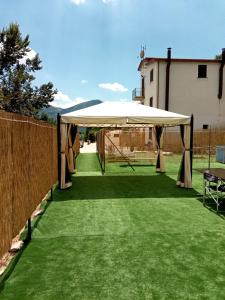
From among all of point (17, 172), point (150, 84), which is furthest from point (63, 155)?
point (150, 84)

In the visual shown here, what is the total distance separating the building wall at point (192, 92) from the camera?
80.3ft

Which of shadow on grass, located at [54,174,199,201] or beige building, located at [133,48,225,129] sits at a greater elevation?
beige building, located at [133,48,225,129]

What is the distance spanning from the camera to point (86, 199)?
8.26 meters

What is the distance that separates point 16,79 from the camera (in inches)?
1213

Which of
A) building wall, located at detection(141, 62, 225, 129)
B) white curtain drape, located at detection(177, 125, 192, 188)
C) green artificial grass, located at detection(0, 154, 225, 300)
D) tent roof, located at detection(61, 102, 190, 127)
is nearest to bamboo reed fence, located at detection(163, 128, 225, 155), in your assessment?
building wall, located at detection(141, 62, 225, 129)

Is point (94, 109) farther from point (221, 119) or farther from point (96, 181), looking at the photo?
point (221, 119)

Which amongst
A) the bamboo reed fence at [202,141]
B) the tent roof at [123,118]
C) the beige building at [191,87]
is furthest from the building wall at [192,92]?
the tent roof at [123,118]

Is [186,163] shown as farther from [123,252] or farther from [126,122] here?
[123,252]

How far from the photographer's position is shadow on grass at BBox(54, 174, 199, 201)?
8.63 m

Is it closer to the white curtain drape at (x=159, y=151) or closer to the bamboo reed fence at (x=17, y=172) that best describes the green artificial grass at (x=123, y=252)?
the bamboo reed fence at (x=17, y=172)

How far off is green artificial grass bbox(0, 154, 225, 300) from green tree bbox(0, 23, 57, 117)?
975 inches

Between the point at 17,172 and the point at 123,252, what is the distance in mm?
1965

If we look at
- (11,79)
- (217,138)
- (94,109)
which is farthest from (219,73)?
(11,79)

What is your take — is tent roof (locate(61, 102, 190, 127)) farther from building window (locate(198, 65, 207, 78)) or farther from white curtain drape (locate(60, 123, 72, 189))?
building window (locate(198, 65, 207, 78))
